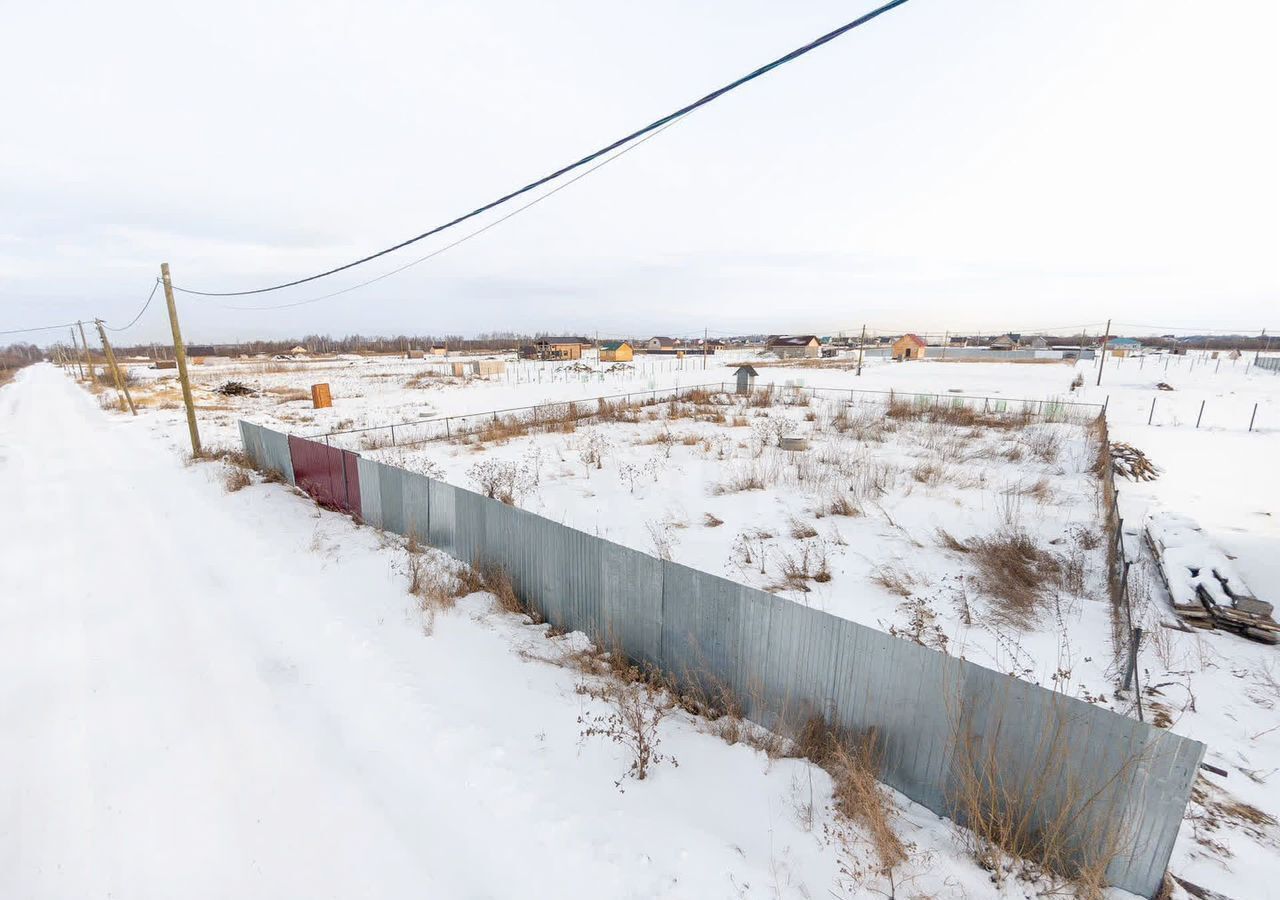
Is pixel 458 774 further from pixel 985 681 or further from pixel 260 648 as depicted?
pixel 985 681

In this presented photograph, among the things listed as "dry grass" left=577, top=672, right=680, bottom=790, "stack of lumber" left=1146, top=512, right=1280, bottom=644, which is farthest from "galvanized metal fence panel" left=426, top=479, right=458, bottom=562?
"stack of lumber" left=1146, top=512, right=1280, bottom=644

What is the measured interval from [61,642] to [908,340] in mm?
90483

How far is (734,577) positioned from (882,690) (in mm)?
3405

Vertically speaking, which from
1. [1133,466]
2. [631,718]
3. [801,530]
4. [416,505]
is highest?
[416,505]

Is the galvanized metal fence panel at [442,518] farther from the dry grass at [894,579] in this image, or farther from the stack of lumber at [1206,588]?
the stack of lumber at [1206,588]

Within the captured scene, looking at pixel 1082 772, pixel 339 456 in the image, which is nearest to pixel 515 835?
pixel 1082 772

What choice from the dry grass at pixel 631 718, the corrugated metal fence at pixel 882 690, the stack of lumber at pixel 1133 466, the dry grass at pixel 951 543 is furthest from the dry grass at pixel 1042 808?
the stack of lumber at pixel 1133 466

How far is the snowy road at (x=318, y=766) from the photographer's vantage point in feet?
10.3

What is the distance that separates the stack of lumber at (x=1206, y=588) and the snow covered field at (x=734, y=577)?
28 cm

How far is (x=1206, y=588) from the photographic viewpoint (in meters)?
6.55

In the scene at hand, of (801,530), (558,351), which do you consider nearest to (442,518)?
(801,530)

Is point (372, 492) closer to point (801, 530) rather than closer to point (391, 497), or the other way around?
point (391, 497)

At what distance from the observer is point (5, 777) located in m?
3.77

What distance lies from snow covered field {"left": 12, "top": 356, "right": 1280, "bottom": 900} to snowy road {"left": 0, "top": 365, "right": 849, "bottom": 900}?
0.09 feet
